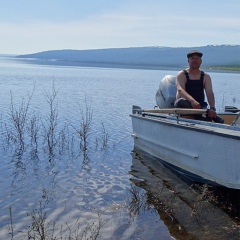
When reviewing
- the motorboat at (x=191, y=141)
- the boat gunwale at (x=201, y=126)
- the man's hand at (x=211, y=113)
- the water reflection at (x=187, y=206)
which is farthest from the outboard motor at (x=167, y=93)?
the man's hand at (x=211, y=113)

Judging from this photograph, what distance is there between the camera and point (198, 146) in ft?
22.9

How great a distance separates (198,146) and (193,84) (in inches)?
76.0

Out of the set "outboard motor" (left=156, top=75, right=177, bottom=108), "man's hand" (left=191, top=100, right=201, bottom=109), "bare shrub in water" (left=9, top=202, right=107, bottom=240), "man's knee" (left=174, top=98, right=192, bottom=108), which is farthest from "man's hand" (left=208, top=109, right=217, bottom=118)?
"bare shrub in water" (left=9, top=202, right=107, bottom=240)

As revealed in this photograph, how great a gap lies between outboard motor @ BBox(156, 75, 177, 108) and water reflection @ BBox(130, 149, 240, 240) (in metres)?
2.21

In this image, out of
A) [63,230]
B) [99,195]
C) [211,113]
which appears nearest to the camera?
[63,230]

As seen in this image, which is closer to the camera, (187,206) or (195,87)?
(187,206)

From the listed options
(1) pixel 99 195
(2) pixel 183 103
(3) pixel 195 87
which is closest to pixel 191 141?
(2) pixel 183 103

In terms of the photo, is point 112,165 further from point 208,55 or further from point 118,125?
point 208,55

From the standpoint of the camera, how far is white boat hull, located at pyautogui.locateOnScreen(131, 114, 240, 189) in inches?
241

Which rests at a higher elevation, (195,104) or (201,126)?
(195,104)

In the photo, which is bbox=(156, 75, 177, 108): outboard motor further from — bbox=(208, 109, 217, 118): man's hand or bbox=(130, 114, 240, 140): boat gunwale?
bbox=(208, 109, 217, 118): man's hand

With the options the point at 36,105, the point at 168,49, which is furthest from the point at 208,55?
the point at 36,105

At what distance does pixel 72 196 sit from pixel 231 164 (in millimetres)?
2670

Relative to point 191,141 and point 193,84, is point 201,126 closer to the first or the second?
point 191,141
